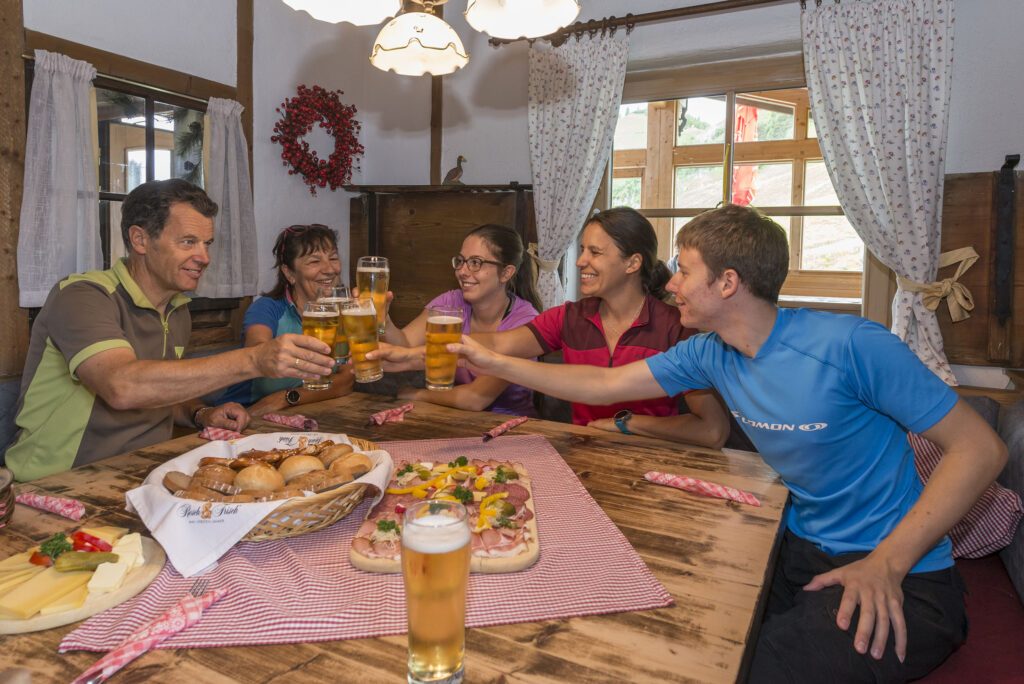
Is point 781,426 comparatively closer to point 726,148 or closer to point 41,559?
point 41,559

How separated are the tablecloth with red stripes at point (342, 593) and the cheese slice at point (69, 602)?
0.12 feet

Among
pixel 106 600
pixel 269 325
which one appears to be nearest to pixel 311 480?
pixel 106 600

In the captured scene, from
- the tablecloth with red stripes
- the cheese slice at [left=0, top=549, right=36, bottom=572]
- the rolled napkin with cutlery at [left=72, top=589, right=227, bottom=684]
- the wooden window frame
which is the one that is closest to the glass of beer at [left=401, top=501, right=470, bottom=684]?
the tablecloth with red stripes

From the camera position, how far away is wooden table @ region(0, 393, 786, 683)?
3.13 ft

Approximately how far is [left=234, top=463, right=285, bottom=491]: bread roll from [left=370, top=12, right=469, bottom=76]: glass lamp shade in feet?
4.99

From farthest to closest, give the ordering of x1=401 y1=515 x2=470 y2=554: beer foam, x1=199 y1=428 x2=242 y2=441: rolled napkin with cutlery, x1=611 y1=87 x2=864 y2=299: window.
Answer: x1=611 y1=87 x2=864 y2=299: window < x1=199 y1=428 x2=242 y2=441: rolled napkin with cutlery < x1=401 y1=515 x2=470 y2=554: beer foam

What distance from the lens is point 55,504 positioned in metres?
1.47

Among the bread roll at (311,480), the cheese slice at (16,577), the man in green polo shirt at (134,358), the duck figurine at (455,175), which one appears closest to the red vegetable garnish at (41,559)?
the cheese slice at (16,577)

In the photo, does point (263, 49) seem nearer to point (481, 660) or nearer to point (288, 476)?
point (288, 476)

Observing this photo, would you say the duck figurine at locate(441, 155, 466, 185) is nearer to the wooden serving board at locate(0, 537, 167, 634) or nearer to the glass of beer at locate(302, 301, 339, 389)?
the glass of beer at locate(302, 301, 339, 389)

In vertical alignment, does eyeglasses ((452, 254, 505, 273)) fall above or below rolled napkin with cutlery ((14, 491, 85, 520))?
above

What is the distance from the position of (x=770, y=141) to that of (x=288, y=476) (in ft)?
13.9

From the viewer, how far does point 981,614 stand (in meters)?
2.02

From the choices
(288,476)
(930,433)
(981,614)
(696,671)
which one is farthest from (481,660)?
(981,614)
